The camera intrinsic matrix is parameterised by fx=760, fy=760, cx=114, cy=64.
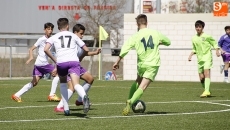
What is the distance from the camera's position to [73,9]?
2763 inches

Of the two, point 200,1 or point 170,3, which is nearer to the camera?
point 200,1

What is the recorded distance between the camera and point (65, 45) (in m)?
14.9

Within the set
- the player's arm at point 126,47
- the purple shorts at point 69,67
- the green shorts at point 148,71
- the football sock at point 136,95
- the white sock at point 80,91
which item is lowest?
the football sock at point 136,95

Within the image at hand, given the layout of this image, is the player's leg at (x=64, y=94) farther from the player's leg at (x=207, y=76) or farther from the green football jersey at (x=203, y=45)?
the green football jersey at (x=203, y=45)

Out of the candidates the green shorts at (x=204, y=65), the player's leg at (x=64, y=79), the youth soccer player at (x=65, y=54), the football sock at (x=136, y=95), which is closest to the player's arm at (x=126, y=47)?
the football sock at (x=136, y=95)

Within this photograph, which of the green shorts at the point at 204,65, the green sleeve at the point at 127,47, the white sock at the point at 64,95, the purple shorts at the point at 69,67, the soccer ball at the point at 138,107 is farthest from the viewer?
the green shorts at the point at 204,65

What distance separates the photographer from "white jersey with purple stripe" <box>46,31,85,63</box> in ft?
48.5

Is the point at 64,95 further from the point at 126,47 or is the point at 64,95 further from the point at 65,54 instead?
the point at 126,47

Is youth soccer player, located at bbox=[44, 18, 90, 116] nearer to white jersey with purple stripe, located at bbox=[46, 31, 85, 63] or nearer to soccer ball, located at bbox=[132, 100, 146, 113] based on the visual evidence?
white jersey with purple stripe, located at bbox=[46, 31, 85, 63]

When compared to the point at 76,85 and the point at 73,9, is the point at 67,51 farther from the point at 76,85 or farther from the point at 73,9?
the point at 73,9

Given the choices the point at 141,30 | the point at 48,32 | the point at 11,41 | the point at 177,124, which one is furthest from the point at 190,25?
the point at 11,41

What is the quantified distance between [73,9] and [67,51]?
55.7 m

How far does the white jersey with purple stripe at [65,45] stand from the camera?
1480cm

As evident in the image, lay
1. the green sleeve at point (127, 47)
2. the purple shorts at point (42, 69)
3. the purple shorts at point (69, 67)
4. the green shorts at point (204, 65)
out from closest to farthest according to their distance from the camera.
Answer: the purple shorts at point (69, 67) → the green sleeve at point (127, 47) → the purple shorts at point (42, 69) → the green shorts at point (204, 65)
